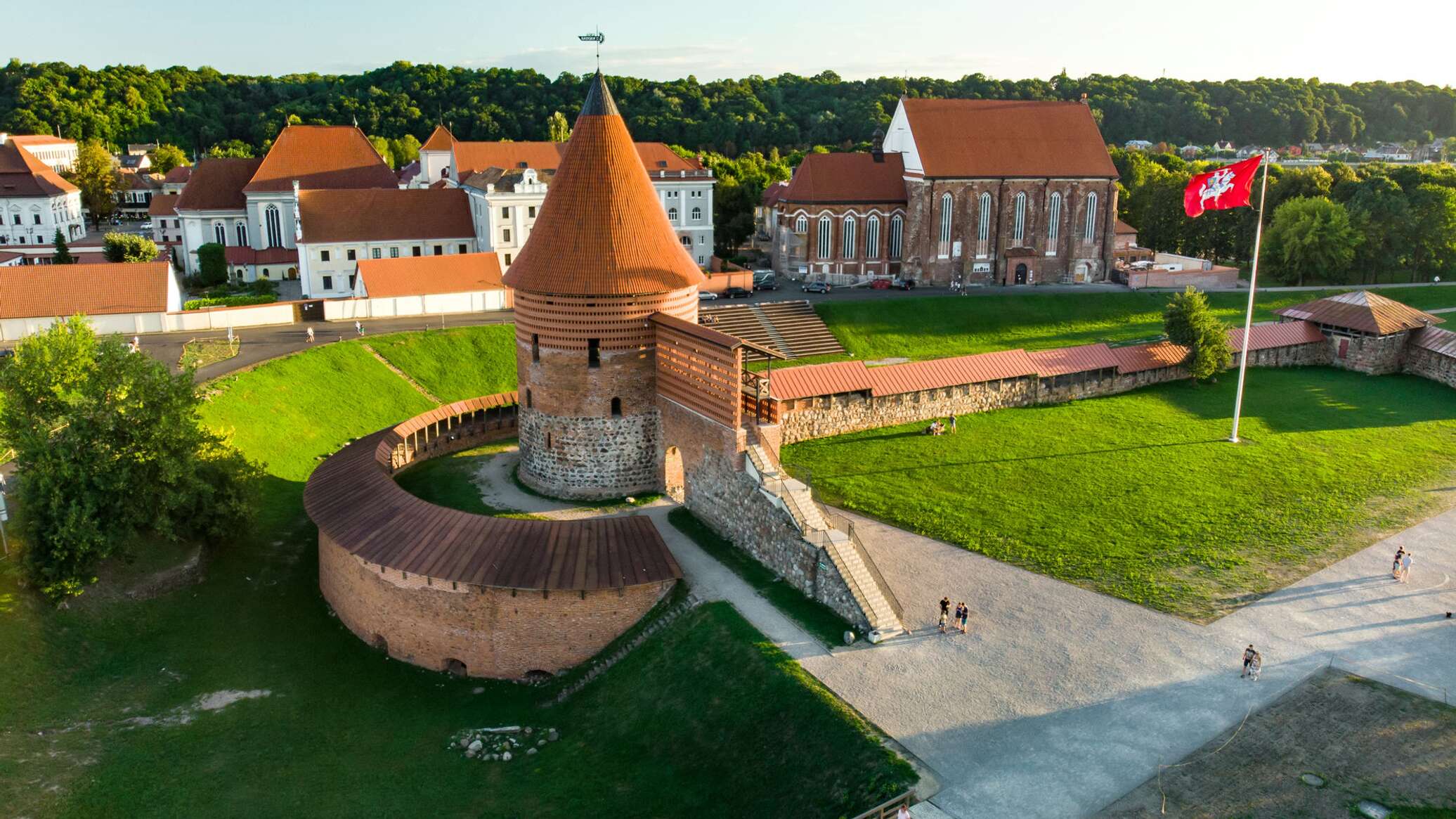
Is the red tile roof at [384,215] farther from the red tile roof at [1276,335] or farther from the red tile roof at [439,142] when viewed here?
the red tile roof at [1276,335]

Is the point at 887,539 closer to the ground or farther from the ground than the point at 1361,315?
closer to the ground

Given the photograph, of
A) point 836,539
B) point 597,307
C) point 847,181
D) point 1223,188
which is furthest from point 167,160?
point 836,539

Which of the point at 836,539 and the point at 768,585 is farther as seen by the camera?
the point at 768,585

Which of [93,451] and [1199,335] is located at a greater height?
[1199,335]

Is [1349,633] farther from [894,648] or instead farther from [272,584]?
[272,584]

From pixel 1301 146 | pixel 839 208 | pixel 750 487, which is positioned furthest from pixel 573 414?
pixel 1301 146

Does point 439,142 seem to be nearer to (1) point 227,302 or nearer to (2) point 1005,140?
(1) point 227,302

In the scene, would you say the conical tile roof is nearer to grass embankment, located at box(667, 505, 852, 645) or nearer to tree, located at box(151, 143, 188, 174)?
grass embankment, located at box(667, 505, 852, 645)
